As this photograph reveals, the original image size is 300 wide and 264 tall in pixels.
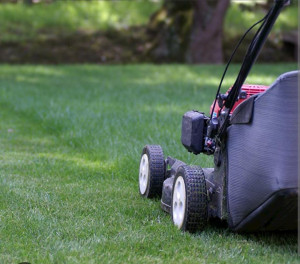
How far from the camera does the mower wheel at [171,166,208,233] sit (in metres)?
3.09

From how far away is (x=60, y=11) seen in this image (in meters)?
16.8

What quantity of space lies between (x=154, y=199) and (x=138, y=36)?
12.0 m

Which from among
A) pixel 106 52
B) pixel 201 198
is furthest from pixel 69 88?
pixel 201 198

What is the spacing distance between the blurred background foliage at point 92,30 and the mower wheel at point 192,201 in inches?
461

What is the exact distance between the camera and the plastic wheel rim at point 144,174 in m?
3.95

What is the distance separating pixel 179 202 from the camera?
10.7 ft

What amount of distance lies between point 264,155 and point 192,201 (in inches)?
19.9

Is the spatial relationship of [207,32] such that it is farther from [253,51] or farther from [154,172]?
[253,51]

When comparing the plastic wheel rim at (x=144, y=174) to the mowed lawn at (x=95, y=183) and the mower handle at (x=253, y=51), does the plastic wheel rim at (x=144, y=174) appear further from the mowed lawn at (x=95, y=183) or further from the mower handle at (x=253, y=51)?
the mower handle at (x=253, y=51)

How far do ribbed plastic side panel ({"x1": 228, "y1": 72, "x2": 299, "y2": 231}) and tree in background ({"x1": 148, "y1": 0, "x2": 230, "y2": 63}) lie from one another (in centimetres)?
1128

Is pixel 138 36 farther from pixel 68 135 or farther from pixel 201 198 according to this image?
pixel 201 198

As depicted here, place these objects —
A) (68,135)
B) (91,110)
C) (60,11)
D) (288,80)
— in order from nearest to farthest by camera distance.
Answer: (288,80) < (68,135) < (91,110) < (60,11)

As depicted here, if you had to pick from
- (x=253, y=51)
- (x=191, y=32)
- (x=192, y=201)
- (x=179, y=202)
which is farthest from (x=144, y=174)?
(x=191, y=32)

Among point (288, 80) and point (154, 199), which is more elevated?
point (288, 80)
